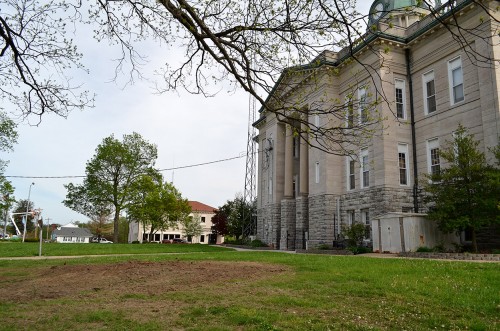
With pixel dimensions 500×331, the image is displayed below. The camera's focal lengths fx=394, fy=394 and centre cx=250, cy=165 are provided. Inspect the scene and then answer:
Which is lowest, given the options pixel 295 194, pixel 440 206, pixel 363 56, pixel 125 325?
pixel 125 325

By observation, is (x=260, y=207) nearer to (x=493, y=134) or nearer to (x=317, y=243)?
(x=317, y=243)

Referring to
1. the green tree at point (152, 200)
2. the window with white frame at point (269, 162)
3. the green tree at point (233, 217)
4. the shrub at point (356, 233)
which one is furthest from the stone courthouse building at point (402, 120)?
the green tree at point (152, 200)

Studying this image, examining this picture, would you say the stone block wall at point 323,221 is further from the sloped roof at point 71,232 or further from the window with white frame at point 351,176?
the sloped roof at point 71,232

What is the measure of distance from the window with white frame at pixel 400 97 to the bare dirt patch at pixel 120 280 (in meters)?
19.1

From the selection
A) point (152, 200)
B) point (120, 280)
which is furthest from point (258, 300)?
point (152, 200)

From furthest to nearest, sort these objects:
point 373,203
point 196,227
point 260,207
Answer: point 196,227, point 260,207, point 373,203

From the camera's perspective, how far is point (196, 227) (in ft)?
258

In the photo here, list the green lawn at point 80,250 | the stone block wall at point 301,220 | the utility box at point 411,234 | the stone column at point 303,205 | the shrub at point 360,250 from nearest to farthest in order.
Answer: the utility box at point 411,234, the green lawn at point 80,250, the shrub at point 360,250, the stone block wall at point 301,220, the stone column at point 303,205

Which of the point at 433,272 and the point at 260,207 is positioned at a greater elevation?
the point at 260,207

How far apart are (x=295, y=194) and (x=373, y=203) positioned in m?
13.6

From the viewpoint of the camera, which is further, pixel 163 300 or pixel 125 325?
pixel 163 300

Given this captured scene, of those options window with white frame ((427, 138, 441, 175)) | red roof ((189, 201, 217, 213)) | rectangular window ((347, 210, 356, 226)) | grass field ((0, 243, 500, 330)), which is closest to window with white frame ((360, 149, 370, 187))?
rectangular window ((347, 210, 356, 226))

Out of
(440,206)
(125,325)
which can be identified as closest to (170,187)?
(440,206)

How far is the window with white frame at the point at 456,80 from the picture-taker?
23.3 metres
